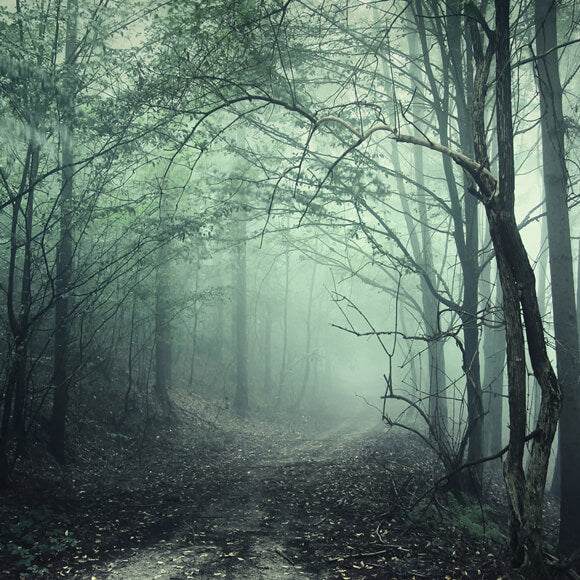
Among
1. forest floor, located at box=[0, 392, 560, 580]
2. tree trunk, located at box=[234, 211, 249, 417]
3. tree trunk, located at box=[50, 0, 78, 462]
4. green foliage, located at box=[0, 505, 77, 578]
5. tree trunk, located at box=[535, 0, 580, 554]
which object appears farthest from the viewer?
tree trunk, located at box=[234, 211, 249, 417]

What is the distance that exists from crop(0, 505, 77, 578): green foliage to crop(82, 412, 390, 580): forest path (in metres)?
0.58

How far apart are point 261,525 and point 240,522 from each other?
31 centimetres

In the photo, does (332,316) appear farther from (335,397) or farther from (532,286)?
(532,286)

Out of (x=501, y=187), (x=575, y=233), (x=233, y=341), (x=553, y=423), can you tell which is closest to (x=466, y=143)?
(x=501, y=187)

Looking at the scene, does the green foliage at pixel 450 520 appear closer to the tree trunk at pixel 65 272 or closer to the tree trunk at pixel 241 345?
the tree trunk at pixel 65 272

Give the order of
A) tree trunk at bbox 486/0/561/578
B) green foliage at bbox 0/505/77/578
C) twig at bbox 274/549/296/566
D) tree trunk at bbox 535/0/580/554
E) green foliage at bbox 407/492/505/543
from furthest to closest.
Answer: tree trunk at bbox 535/0/580/554
green foliage at bbox 407/492/505/543
twig at bbox 274/549/296/566
green foliage at bbox 0/505/77/578
tree trunk at bbox 486/0/561/578

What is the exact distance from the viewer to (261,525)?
19.0ft

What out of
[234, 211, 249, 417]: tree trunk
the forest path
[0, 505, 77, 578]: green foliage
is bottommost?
the forest path

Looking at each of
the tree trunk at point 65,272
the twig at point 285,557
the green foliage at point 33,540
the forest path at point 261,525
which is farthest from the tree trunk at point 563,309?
the tree trunk at point 65,272

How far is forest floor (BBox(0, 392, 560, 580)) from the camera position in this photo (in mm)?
4449

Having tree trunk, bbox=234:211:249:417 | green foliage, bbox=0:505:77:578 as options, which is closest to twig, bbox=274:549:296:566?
green foliage, bbox=0:505:77:578

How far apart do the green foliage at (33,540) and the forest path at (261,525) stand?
58 centimetres

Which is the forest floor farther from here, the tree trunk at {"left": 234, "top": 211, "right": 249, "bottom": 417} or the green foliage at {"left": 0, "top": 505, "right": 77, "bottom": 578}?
the tree trunk at {"left": 234, "top": 211, "right": 249, "bottom": 417}

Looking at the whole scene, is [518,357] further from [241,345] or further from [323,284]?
[241,345]
